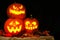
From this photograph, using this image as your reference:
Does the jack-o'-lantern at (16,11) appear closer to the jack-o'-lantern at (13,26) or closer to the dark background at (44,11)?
the jack-o'-lantern at (13,26)

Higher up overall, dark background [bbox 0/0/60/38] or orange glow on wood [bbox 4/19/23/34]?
dark background [bbox 0/0/60/38]

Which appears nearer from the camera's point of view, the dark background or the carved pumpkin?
the carved pumpkin

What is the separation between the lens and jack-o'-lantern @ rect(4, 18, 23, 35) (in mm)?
1937

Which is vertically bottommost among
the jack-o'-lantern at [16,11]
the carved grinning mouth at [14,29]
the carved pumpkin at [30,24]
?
the carved grinning mouth at [14,29]

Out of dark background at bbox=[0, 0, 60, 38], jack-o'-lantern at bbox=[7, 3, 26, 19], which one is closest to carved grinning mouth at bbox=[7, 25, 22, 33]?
jack-o'-lantern at bbox=[7, 3, 26, 19]

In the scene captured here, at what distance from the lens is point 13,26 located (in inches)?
76.2

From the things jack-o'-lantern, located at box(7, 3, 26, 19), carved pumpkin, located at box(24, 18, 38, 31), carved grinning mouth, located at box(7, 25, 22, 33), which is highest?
jack-o'-lantern, located at box(7, 3, 26, 19)

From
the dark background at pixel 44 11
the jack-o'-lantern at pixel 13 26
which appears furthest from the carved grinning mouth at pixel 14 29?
the dark background at pixel 44 11

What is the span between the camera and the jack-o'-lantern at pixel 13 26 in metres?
1.94

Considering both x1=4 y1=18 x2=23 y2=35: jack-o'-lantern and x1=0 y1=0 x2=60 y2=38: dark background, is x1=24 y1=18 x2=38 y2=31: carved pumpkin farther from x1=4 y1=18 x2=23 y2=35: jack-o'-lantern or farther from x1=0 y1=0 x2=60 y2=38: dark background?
x1=0 y1=0 x2=60 y2=38: dark background

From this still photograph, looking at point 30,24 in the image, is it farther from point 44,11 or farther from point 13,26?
point 44,11

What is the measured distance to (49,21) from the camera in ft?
8.28

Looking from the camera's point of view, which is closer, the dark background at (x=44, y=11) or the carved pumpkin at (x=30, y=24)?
the carved pumpkin at (x=30, y=24)

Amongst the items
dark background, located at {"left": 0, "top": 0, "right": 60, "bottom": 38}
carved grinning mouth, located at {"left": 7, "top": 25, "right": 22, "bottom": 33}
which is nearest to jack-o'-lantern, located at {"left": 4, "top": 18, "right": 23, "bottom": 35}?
carved grinning mouth, located at {"left": 7, "top": 25, "right": 22, "bottom": 33}
